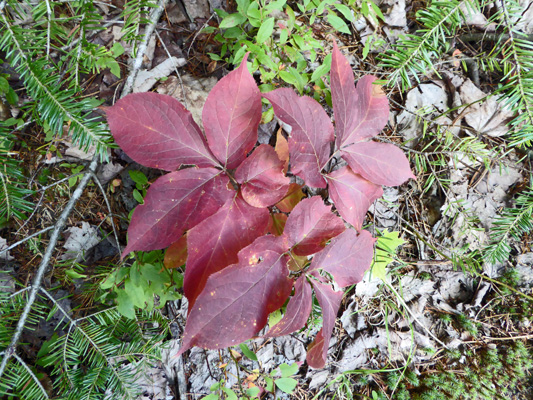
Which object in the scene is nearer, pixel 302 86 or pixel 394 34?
pixel 302 86

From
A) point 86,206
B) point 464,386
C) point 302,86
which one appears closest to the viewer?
point 302,86

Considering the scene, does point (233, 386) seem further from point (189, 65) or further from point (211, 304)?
point (189, 65)

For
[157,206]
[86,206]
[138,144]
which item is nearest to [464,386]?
[157,206]

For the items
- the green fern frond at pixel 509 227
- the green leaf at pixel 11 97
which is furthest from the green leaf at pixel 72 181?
the green fern frond at pixel 509 227

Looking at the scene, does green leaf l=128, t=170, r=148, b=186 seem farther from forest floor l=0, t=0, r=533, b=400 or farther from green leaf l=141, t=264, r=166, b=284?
green leaf l=141, t=264, r=166, b=284

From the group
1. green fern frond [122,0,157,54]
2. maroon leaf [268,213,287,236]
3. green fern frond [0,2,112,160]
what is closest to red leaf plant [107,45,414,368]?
maroon leaf [268,213,287,236]

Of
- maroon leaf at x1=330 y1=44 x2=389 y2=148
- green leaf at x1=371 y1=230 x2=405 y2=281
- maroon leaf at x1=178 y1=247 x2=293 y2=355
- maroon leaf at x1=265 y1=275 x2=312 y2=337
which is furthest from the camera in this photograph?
green leaf at x1=371 y1=230 x2=405 y2=281

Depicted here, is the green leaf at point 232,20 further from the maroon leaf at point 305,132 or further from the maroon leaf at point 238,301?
the maroon leaf at point 238,301
